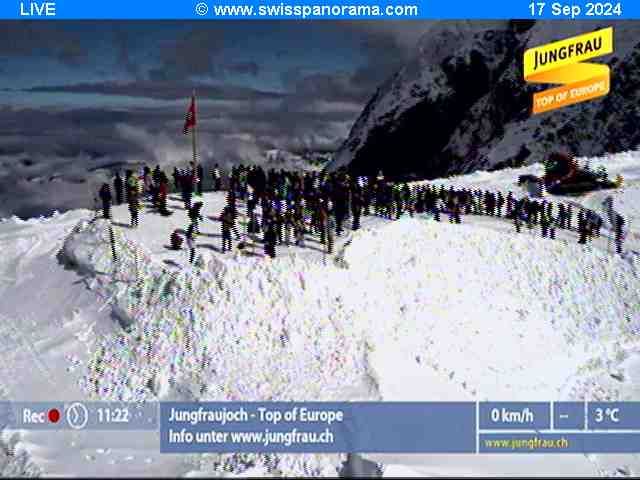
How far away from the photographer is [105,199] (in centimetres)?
2589

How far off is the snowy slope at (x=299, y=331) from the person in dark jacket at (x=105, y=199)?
1.88ft

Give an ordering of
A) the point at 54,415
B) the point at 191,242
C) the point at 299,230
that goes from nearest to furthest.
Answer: the point at 54,415 < the point at 191,242 < the point at 299,230

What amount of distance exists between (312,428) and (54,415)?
6.24m

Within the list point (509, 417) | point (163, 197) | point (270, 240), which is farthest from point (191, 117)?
point (509, 417)

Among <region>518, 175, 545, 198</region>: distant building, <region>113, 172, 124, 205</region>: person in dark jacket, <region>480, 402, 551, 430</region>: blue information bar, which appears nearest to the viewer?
<region>480, 402, 551, 430</region>: blue information bar

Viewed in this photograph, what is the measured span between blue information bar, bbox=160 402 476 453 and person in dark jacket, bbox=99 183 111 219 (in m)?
10.3

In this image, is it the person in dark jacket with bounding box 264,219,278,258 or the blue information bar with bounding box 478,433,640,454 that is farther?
the person in dark jacket with bounding box 264,219,278,258

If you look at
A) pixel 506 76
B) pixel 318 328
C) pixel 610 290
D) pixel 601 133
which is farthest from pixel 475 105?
pixel 318 328

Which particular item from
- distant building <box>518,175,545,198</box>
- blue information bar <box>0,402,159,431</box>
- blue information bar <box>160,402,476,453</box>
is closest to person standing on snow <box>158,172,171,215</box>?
blue information bar <box>0,402,159,431</box>

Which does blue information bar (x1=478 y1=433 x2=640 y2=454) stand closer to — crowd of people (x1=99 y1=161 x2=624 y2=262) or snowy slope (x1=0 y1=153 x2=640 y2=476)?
snowy slope (x1=0 y1=153 x2=640 y2=476)

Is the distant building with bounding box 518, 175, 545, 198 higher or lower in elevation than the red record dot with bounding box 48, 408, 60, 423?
higher

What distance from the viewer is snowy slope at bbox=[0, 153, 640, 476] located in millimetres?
17594

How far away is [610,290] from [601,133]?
387ft

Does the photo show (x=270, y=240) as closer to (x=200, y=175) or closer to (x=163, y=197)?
(x=163, y=197)
